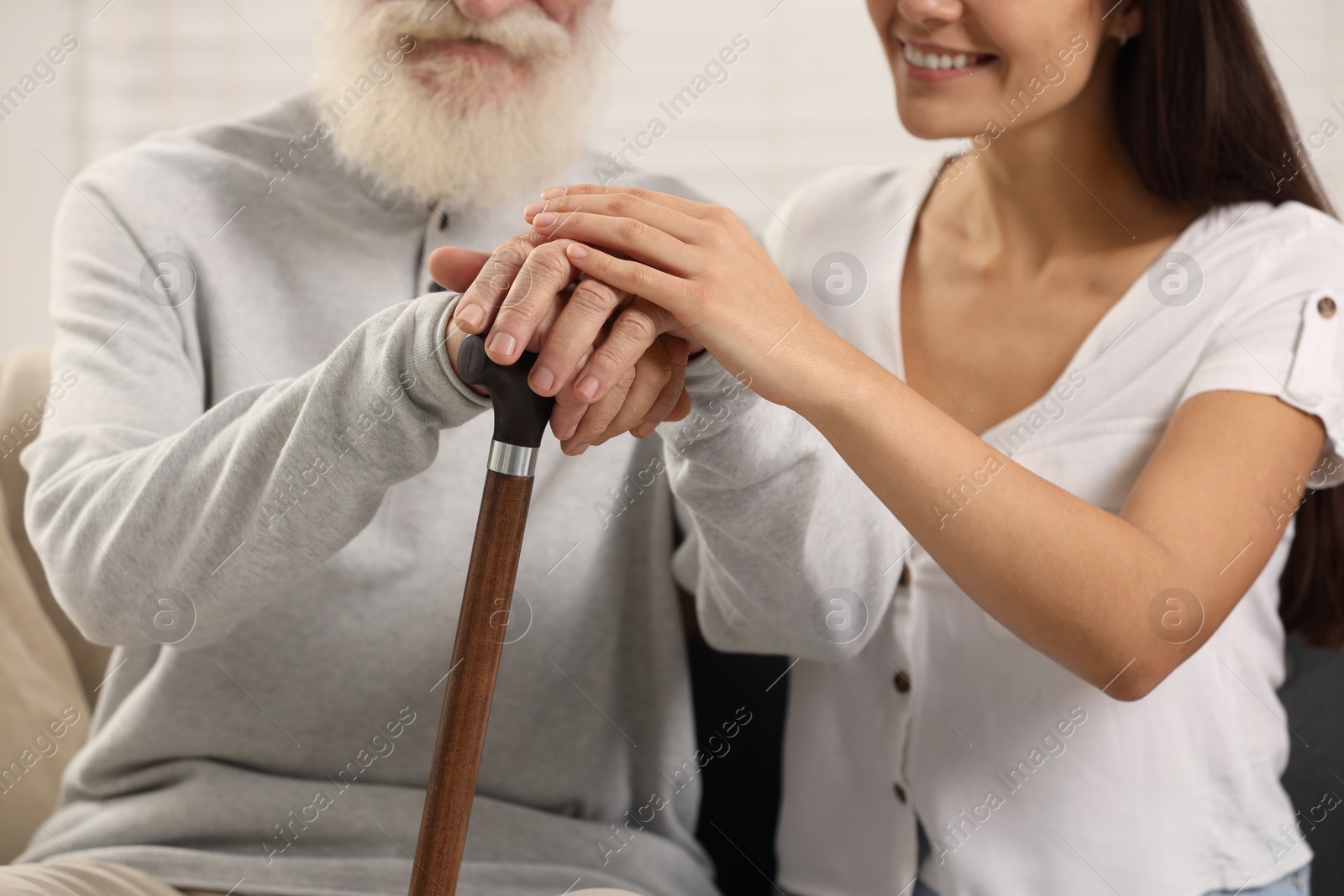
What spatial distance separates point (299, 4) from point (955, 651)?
210cm

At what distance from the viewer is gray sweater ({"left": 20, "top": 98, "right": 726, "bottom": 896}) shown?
39.0 inches

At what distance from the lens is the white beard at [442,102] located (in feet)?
4.00

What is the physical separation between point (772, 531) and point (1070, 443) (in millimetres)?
344

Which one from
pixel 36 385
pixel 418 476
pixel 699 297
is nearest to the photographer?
pixel 699 297

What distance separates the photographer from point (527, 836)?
1193 mm

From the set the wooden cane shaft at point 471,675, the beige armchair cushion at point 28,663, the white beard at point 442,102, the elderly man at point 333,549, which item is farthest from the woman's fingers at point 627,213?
the beige armchair cushion at point 28,663

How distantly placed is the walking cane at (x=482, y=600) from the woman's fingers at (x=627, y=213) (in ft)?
0.41

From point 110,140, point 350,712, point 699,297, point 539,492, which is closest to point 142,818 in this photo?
point 350,712

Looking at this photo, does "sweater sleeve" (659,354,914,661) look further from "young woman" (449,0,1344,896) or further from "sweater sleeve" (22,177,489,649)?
"sweater sleeve" (22,177,489,649)

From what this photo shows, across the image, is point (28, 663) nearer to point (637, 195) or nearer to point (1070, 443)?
point (637, 195)

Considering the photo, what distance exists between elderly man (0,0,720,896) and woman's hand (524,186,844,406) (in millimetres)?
90

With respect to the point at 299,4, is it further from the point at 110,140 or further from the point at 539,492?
the point at 539,492

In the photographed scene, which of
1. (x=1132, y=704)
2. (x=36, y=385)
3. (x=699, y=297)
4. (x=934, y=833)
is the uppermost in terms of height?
(x=699, y=297)

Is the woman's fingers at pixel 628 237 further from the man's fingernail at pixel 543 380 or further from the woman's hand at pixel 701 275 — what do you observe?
the man's fingernail at pixel 543 380
